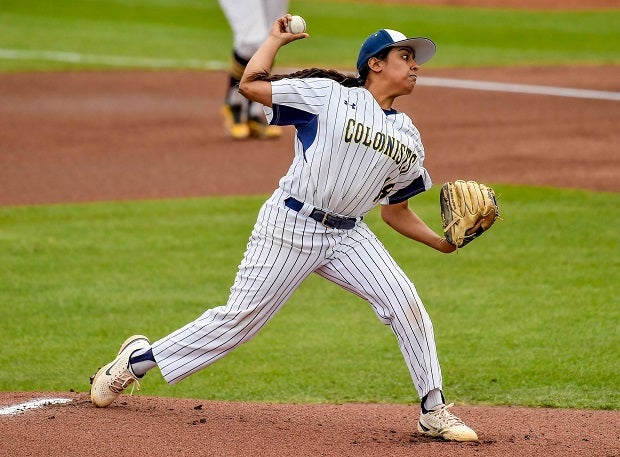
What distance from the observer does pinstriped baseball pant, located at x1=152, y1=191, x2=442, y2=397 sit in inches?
189

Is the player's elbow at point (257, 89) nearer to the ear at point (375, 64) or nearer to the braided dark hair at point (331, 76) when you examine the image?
the braided dark hair at point (331, 76)

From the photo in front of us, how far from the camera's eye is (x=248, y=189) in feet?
33.0

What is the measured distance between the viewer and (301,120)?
4766 millimetres

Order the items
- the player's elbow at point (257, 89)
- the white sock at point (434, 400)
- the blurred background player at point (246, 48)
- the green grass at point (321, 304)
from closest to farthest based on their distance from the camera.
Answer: the player's elbow at point (257, 89) < the white sock at point (434, 400) < the green grass at point (321, 304) < the blurred background player at point (246, 48)

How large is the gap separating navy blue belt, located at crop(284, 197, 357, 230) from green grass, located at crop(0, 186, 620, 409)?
4.12ft

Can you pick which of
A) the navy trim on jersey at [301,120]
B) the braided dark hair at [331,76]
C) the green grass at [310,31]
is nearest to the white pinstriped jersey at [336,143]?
the navy trim on jersey at [301,120]

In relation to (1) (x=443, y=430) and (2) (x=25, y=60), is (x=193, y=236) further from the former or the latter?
(2) (x=25, y=60)

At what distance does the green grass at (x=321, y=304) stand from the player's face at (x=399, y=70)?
167 centimetres

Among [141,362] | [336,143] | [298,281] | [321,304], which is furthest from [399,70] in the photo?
[321,304]

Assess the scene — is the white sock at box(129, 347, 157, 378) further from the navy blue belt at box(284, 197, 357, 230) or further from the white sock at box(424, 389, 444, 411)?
the white sock at box(424, 389, 444, 411)

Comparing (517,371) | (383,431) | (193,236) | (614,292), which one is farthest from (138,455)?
(193,236)

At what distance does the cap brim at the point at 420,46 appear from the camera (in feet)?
15.9

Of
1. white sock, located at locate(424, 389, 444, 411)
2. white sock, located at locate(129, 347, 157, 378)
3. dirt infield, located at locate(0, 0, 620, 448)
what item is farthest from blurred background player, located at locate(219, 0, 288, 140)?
white sock, located at locate(424, 389, 444, 411)

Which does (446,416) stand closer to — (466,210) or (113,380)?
(466,210)
